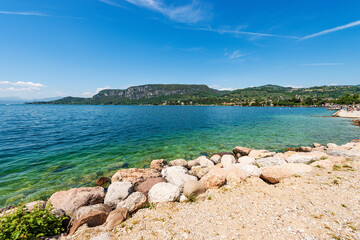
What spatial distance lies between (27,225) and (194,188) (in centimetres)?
760

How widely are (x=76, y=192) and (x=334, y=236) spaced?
12.5 metres

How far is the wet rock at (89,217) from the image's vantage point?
646 centimetres

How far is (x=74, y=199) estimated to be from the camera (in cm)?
800

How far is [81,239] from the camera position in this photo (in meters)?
5.78

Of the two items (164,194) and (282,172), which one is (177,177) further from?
(282,172)

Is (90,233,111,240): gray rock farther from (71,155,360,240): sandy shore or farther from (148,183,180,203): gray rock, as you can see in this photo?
(148,183,180,203): gray rock

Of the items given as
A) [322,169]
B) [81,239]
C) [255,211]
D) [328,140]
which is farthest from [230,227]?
[328,140]

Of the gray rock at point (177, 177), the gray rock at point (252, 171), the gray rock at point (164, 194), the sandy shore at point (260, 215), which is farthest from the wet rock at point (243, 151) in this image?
the gray rock at point (164, 194)

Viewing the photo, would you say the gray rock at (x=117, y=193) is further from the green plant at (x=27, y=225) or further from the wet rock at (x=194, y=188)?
the wet rock at (x=194, y=188)

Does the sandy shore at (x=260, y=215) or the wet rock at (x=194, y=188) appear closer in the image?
the sandy shore at (x=260, y=215)

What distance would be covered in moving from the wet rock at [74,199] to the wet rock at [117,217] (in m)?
2.56

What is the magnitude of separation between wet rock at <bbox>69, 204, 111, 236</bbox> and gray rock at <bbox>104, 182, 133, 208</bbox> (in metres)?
1.30

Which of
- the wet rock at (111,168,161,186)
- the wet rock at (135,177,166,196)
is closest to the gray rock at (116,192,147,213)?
the wet rock at (135,177,166,196)

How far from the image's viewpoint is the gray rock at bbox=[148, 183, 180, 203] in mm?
8312
